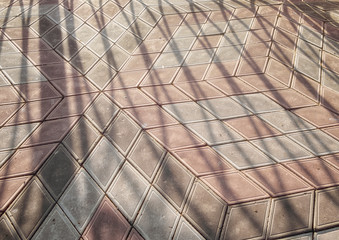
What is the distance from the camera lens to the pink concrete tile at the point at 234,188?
183cm

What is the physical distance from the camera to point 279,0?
3846 millimetres

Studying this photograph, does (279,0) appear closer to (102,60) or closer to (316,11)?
(316,11)

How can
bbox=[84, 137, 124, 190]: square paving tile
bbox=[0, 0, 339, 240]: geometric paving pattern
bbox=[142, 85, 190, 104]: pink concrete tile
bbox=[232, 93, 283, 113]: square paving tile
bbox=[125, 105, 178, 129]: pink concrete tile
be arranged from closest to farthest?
bbox=[0, 0, 339, 240]: geometric paving pattern, bbox=[84, 137, 124, 190]: square paving tile, bbox=[125, 105, 178, 129]: pink concrete tile, bbox=[232, 93, 283, 113]: square paving tile, bbox=[142, 85, 190, 104]: pink concrete tile

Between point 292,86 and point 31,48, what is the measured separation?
120 inches

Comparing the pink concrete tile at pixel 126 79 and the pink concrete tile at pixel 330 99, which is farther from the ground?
the pink concrete tile at pixel 330 99

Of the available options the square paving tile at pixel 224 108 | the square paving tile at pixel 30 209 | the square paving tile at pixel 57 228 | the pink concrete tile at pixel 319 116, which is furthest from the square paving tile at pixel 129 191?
the pink concrete tile at pixel 319 116

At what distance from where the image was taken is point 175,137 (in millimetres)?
2238

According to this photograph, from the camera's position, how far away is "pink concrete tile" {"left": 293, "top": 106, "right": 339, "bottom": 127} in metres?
2.33

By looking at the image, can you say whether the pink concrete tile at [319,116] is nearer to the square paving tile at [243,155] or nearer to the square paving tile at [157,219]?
the square paving tile at [243,155]

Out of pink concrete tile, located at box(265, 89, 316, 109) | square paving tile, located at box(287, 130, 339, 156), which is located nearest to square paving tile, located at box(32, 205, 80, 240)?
square paving tile, located at box(287, 130, 339, 156)

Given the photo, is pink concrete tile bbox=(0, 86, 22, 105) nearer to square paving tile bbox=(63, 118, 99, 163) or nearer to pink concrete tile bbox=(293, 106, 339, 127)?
square paving tile bbox=(63, 118, 99, 163)

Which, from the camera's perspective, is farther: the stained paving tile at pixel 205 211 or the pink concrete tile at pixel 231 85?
the pink concrete tile at pixel 231 85

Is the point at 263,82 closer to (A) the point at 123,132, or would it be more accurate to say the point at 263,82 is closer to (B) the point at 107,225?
(A) the point at 123,132

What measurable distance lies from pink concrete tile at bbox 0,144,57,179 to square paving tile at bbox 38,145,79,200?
0.06 m
